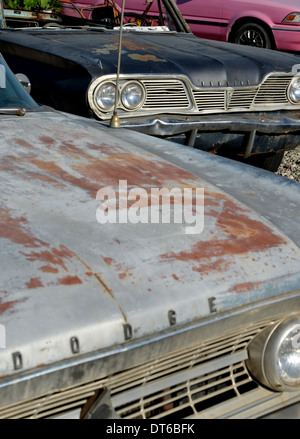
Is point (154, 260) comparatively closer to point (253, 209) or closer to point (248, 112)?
point (253, 209)

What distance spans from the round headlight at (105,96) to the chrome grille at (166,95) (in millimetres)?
270

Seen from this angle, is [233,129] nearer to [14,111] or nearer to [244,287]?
[14,111]

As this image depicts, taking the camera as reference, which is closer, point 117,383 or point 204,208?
point 117,383

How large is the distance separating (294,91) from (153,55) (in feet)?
4.31

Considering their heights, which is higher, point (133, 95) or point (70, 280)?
point (133, 95)

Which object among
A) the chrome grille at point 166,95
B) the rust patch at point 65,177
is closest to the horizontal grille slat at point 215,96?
the chrome grille at point 166,95

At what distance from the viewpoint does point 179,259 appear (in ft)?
5.57

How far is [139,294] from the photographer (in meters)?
1.55

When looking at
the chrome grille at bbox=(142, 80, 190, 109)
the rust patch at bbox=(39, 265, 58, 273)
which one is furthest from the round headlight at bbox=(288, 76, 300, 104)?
the rust patch at bbox=(39, 265, 58, 273)

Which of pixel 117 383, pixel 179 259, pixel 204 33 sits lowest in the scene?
pixel 117 383

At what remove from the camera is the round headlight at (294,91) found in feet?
17.9

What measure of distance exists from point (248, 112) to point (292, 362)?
3575 mm

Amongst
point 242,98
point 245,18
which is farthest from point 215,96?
point 245,18
